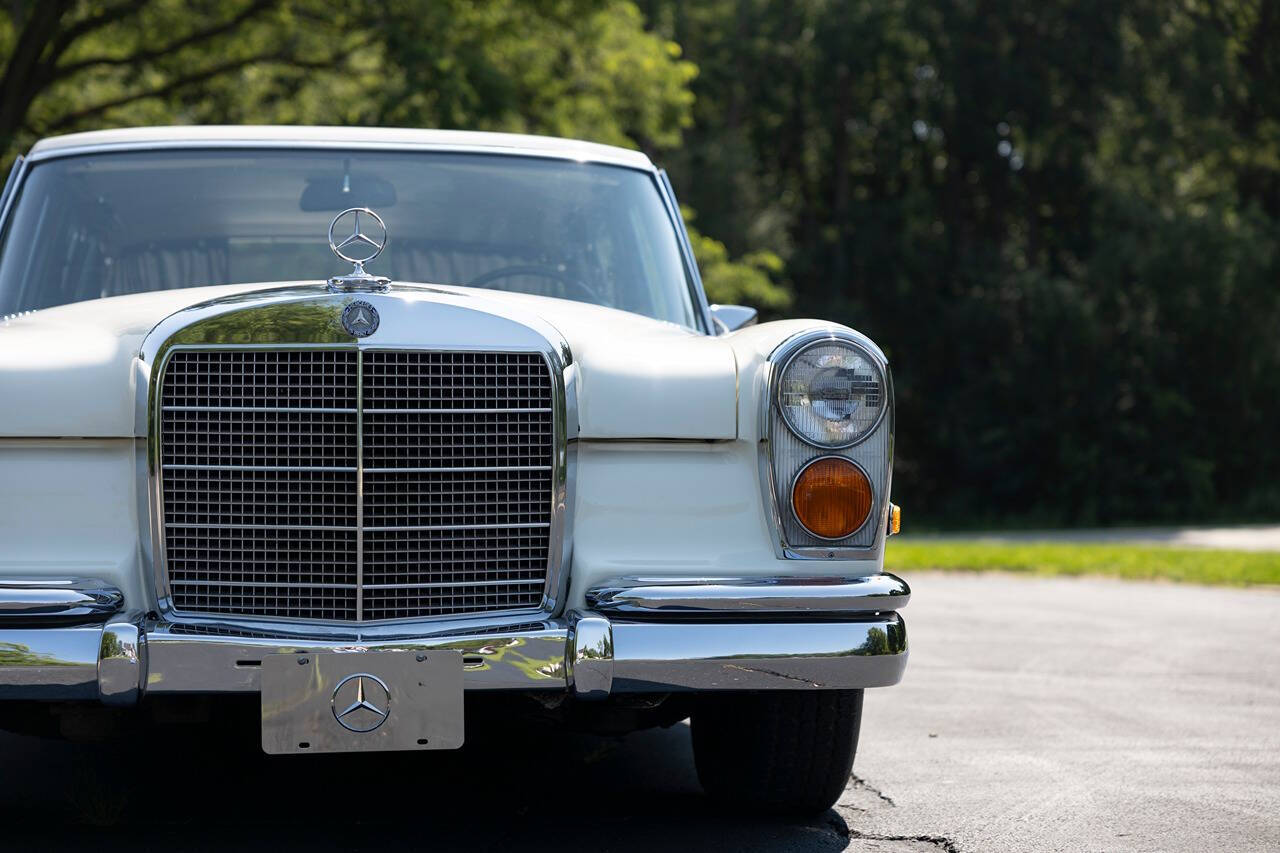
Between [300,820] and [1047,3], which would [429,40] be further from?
[1047,3]

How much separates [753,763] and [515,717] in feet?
2.19

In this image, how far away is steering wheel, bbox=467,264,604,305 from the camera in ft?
14.7

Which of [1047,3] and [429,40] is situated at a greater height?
[1047,3]

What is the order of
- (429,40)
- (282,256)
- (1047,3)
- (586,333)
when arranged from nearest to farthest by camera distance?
(586,333) → (282,256) → (429,40) → (1047,3)

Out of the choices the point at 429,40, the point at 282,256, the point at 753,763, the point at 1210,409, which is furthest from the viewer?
the point at 1210,409

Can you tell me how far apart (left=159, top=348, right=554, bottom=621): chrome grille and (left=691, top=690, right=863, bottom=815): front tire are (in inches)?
30.5

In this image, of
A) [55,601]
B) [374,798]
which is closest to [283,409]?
[55,601]

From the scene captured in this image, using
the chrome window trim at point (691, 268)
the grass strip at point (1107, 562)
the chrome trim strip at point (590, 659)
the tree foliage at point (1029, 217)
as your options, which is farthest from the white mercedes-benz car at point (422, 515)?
the tree foliage at point (1029, 217)

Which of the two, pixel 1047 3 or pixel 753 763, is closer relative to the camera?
pixel 753 763

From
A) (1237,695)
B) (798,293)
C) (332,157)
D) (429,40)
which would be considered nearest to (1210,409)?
(798,293)

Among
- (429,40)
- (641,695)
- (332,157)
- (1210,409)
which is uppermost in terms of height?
(429,40)

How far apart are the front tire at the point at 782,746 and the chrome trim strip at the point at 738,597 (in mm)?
393

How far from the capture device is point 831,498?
3559 mm

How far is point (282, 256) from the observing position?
14.5ft
